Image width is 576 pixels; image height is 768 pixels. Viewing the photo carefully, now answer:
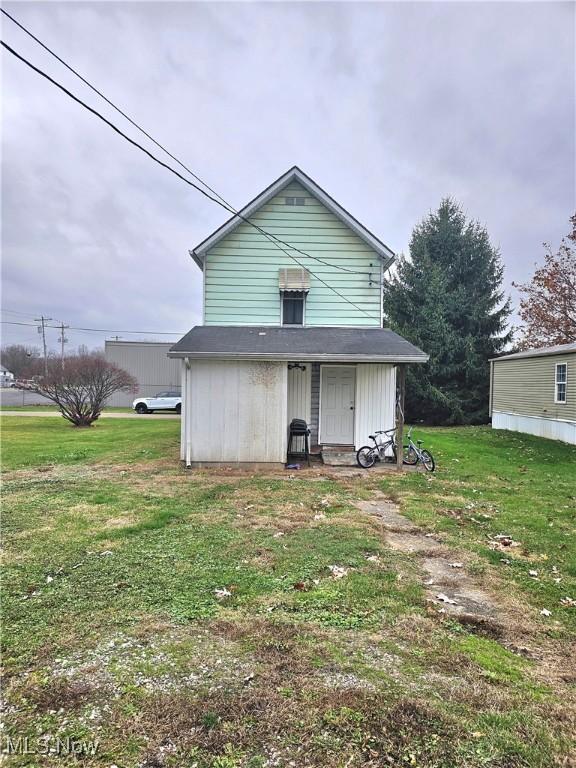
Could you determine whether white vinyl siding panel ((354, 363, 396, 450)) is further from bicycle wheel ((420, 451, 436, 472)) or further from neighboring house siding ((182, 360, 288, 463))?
neighboring house siding ((182, 360, 288, 463))

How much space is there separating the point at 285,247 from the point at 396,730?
1158 cm

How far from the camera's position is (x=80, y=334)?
197ft

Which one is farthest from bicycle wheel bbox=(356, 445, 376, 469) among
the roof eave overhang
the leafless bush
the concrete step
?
the leafless bush

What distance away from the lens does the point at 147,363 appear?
106 feet

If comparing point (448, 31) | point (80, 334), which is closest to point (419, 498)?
point (448, 31)

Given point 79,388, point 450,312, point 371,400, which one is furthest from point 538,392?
point 79,388

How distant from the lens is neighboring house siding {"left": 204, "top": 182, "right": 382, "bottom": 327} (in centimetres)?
1216

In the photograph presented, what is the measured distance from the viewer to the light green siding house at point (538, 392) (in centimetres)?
1487

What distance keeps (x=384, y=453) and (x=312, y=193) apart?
7.53 m

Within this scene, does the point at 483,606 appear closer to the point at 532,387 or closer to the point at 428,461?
the point at 428,461

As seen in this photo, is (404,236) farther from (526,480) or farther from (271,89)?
(526,480)

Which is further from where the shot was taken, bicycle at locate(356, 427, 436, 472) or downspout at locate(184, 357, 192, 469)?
bicycle at locate(356, 427, 436, 472)

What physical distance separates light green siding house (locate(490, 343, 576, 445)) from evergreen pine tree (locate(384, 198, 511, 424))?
90.9 inches

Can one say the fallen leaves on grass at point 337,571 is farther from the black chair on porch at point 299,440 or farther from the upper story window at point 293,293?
the upper story window at point 293,293
